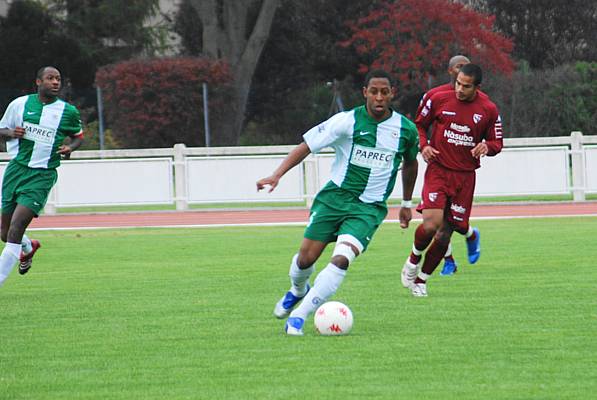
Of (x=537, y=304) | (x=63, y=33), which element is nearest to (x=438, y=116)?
(x=537, y=304)

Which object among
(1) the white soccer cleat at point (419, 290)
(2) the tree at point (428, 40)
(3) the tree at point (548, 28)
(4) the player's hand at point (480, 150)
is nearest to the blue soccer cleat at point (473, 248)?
(1) the white soccer cleat at point (419, 290)

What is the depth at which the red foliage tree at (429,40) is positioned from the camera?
130ft

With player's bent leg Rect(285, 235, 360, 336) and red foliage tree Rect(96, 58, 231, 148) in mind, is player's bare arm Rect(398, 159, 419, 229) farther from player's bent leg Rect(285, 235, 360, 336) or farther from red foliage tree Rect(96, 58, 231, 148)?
red foliage tree Rect(96, 58, 231, 148)

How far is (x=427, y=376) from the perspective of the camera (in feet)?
24.7

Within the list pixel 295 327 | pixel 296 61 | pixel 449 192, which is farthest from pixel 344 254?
pixel 296 61

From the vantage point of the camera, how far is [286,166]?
9.27 m

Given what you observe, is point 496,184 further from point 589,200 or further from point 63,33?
point 63,33

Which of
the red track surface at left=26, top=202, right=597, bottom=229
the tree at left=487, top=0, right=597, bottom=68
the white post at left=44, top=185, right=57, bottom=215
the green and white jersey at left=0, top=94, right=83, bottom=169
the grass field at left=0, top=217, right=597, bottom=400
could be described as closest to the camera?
the grass field at left=0, top=217, right=597, bottom=400

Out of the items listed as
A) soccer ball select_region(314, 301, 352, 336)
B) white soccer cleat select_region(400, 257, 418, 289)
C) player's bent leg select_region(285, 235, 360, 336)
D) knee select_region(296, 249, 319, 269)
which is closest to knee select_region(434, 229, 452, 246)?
white soccer cleat select_region(400, 257, 418, 289)

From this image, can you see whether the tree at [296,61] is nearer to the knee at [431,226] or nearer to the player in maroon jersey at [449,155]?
the player in maroon jersey at [449,155]

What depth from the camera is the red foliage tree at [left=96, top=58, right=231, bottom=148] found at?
3791cm

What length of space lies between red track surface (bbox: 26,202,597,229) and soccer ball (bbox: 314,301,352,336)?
15391 millimetres

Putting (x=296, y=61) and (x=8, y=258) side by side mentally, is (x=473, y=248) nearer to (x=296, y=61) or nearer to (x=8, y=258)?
(x=8, y=258)

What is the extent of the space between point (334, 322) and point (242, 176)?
19.0 metres
